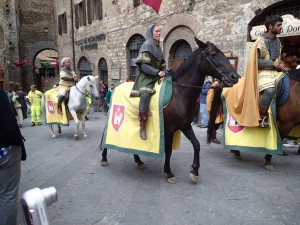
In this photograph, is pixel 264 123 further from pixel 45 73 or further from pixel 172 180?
pixel 45 73

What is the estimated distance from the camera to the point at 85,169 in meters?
4.77

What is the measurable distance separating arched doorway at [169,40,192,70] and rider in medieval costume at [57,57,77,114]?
4.67 meters

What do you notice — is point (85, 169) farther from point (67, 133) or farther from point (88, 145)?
point (67, 133)

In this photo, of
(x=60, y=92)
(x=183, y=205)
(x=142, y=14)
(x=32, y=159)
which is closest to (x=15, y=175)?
(x=183, y=205)

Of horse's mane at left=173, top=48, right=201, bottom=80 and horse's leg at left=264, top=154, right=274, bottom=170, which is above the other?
horse's mane at left=173, top=48, right=201, bottom=80

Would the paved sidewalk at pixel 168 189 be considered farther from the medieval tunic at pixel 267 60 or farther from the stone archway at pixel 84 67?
the stone archway at pixel 84 67

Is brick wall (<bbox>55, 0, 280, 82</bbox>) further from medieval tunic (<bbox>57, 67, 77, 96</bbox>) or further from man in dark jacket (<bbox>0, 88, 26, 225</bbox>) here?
man in dark jacket (<bbox>0, 88, 26, 225</bbox>)

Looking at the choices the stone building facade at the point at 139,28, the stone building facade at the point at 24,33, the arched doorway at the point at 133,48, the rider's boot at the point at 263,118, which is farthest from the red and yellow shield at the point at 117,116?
the stone building facade at the point at 24,33

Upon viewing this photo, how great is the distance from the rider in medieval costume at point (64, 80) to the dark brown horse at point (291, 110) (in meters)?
5.46

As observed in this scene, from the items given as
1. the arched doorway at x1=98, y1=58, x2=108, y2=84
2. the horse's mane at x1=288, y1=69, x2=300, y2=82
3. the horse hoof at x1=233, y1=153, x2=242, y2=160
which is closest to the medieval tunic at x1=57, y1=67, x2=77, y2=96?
Answer: the horse hoof at x1=233, y1=153, x2=242, y2=160

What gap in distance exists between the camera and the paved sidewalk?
9.90ft

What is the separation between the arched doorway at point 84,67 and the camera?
18922mm

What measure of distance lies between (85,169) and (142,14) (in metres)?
9.49

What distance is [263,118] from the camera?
13.9 feet
